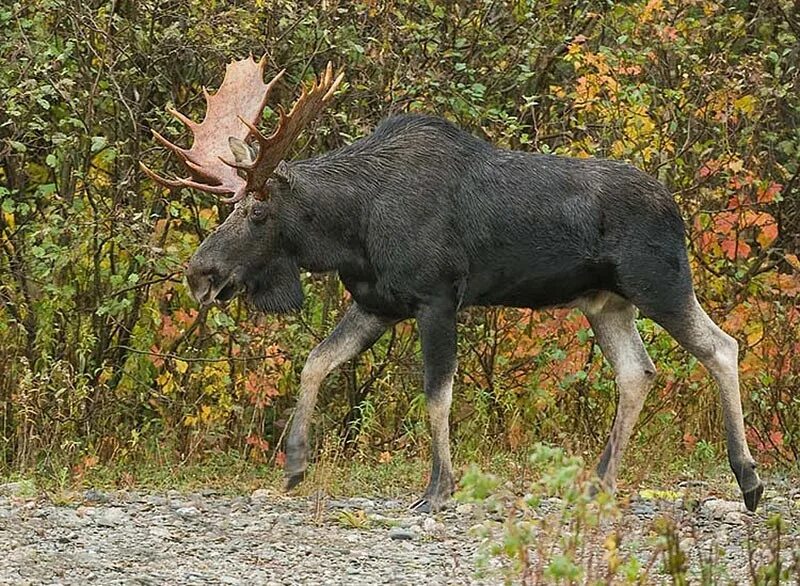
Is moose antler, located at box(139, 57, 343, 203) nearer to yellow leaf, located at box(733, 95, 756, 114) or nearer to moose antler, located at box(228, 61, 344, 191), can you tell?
moose antler, located at box(228, 61, 344, 191)

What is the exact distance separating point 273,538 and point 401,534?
616mm

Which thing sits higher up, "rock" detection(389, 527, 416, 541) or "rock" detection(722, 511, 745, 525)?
"rock" detection(722, 511, 745, 525)

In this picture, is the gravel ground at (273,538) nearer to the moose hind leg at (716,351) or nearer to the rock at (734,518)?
the rock at (734,518)

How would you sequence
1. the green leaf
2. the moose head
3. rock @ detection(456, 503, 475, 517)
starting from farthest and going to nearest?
the green leaf → the moose head → rock @ detection(456, 503, 475, 517)

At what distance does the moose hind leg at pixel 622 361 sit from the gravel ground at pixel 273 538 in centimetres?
41

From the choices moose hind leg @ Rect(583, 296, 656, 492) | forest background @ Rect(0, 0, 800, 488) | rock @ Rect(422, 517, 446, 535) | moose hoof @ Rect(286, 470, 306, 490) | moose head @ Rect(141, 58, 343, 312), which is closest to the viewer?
rock @ Rect(422, 517, 446, 535)

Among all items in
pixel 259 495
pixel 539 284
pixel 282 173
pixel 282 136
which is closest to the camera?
pixel 282 136

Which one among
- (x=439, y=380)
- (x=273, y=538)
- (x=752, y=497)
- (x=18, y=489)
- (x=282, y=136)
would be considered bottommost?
(x=273, y=538)

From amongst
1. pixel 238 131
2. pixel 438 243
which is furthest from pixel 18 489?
pixel 438 243

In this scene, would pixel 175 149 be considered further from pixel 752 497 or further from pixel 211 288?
pixel 752 497

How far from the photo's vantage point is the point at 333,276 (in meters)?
12.5

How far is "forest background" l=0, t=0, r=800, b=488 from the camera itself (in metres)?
11.9

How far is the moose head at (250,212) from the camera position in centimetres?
945

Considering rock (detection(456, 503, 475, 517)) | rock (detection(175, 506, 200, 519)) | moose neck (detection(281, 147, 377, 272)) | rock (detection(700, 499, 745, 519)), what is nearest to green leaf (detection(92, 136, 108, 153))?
moose neck (detection(281, 147, 377, 272))
